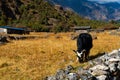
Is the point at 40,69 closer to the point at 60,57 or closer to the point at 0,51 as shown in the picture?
the point at 60,57

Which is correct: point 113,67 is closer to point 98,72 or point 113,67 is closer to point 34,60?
point 98,72

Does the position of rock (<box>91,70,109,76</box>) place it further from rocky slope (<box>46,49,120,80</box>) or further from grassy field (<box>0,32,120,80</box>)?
grassy field (<box>0,32,120,80</box>)

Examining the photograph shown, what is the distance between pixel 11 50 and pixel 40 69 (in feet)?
31.5

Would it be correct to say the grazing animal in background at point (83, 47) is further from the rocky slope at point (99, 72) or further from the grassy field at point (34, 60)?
the rocky slope at point (99, 72)

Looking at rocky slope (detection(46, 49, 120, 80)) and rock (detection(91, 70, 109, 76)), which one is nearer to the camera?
rocky slope (detection(46, 49, 120, 80))

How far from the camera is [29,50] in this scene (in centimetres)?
3322

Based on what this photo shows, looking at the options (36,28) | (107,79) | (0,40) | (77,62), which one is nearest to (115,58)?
(107,79)

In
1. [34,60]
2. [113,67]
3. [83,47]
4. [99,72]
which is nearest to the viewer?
[99,72]

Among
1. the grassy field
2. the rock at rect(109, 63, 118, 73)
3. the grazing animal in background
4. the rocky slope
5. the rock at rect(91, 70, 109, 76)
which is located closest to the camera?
the rocky slope

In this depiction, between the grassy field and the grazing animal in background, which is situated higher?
the grazing animal in background

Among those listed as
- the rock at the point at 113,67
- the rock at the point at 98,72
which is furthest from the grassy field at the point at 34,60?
the rock at the point at 98,72

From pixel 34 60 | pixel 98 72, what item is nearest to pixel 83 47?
pixel 34 60

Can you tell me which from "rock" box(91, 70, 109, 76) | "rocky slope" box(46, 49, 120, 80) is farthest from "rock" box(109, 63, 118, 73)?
"rock" box(91, 70, 109, 76)

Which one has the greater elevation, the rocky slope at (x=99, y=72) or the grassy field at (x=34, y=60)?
the rocky slope at (x=99, y=72)
